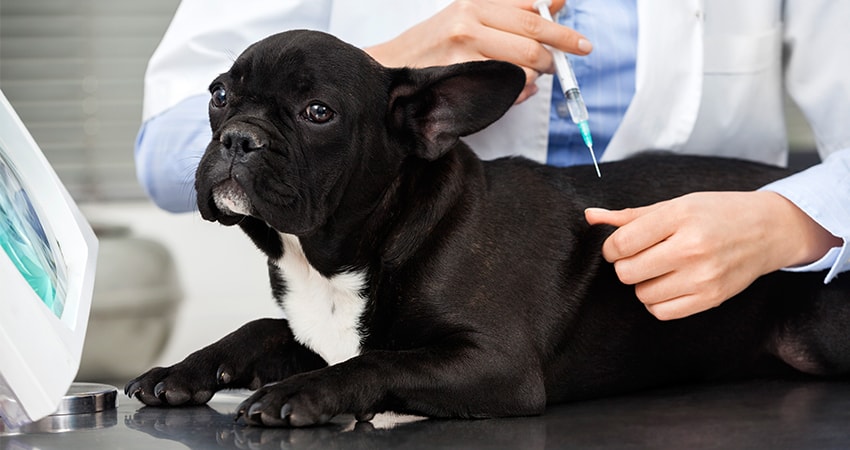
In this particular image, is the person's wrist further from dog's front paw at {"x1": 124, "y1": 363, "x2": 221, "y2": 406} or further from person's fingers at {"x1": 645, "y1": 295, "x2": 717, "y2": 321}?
dog's front paw at {"x1": 124, "y1": 363, "x2": 221, "y2": 406}

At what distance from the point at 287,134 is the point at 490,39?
1.09 ft

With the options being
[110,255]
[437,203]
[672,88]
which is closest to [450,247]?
[437,203]

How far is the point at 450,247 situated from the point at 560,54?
331mm

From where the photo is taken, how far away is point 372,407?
3.30 feet

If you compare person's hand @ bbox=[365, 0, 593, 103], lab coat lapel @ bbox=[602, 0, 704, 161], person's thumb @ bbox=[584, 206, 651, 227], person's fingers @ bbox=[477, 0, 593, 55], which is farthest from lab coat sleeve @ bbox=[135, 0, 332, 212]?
person's thumb @ bbox=[584, 206, 651, 227]

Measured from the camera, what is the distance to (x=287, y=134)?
108 cm

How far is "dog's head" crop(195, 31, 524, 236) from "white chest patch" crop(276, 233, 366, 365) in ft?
0.32

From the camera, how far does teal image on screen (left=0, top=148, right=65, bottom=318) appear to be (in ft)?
2.56

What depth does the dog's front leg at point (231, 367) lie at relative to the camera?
1.13 m

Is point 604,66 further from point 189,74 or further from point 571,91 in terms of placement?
point 189,74

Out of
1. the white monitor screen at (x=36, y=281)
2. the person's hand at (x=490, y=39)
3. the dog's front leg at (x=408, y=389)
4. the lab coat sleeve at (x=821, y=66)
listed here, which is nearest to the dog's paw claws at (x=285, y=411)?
the dog's front leg at (x=408, y=389)

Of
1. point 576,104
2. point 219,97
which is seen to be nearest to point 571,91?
point 576,104

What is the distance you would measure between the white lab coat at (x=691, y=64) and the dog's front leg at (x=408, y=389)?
1.57 ft

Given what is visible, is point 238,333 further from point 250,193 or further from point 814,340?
point 814,340
